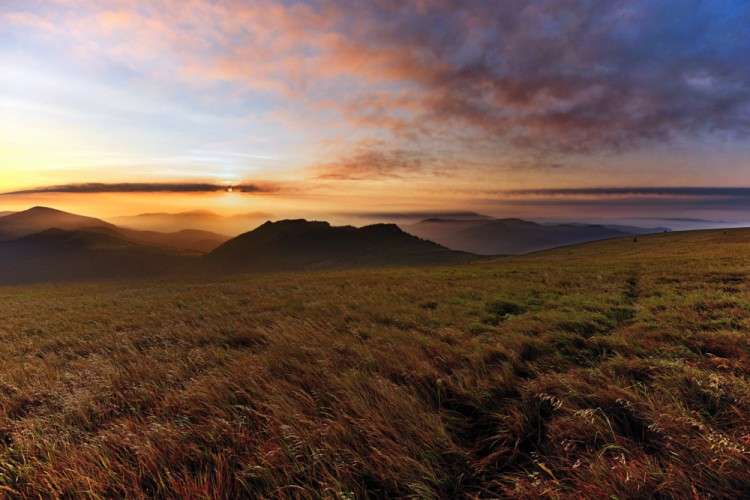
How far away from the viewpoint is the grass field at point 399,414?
2688mm

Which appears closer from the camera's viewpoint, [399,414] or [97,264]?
[399,414]

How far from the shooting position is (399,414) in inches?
142

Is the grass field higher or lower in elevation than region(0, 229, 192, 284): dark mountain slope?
higher

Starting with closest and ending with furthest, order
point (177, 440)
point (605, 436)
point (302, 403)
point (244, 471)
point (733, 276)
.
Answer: point (244, 471), point (605, 436), point (177, 440), point (302, 403), point (733, 276)

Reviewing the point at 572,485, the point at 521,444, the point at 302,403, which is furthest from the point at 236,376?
the point at 572,485

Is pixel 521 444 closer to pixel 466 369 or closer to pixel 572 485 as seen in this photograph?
pixel 572 485

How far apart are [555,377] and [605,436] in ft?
3.93

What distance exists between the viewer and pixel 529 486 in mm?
2545

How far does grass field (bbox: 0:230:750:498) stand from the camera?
2688 millimetres

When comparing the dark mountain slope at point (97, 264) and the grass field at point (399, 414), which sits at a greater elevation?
the grass field at point (399, 414)

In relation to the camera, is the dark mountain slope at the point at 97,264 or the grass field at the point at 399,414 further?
the dark mountain slope at the point at 97,264

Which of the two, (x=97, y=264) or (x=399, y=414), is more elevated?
(x=399, y=414)

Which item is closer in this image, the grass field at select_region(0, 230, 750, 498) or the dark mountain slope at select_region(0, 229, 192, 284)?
the grass field at select_region(0, 230, 750, 498)

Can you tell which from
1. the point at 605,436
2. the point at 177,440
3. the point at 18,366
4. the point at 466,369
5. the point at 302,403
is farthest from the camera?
the point at 18,366
